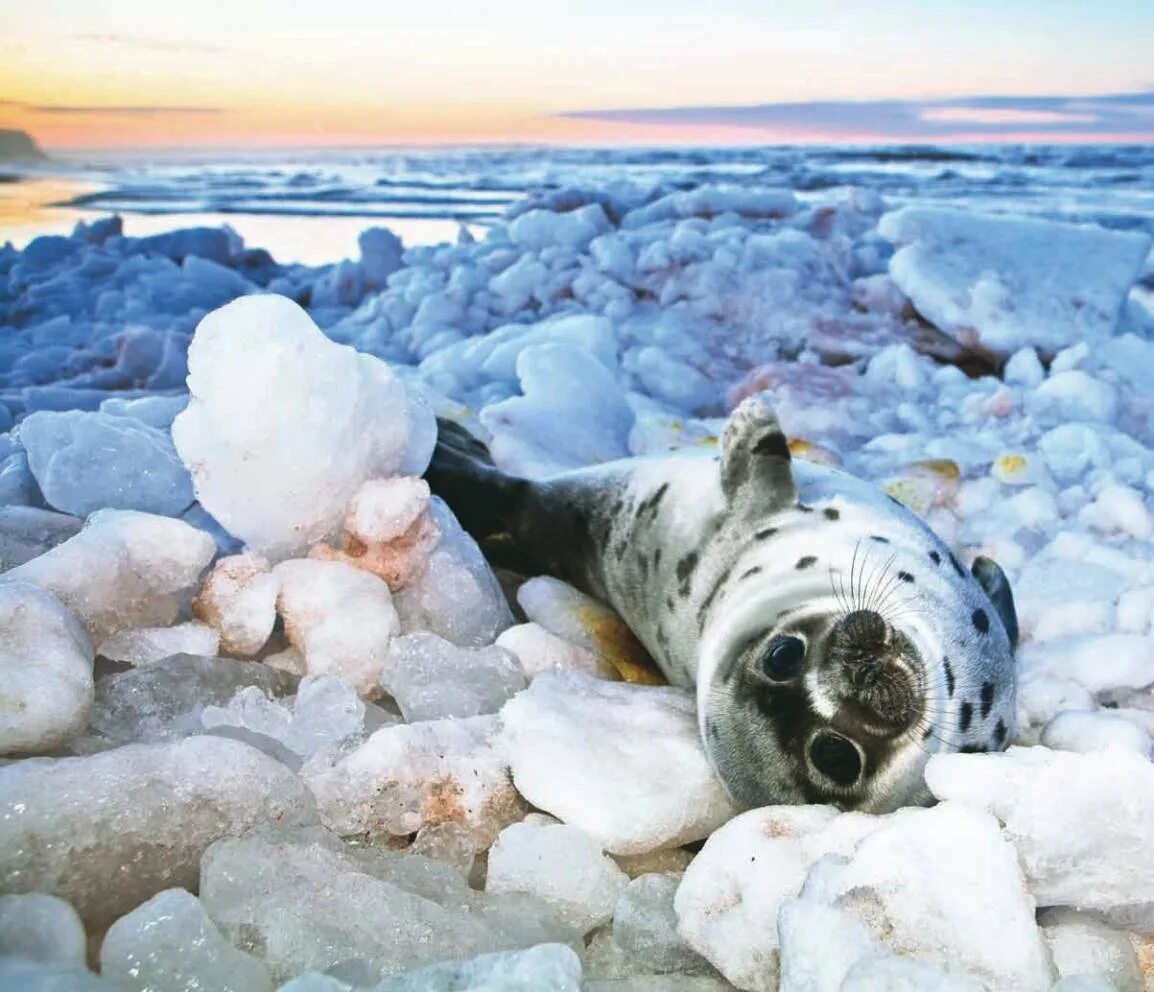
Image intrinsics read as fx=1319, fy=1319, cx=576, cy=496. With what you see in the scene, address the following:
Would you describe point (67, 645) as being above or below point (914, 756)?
above

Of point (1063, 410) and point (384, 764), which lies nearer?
point (384, 764)

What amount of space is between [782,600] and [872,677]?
12.8 inches

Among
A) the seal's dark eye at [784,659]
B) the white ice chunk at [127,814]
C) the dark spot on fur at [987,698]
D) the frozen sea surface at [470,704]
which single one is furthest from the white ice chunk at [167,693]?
the dark spot on fur at [987,698]

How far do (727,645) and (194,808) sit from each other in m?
0.87

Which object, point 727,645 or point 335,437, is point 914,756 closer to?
point 727,645

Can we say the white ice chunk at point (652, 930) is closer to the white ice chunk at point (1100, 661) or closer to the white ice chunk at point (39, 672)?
the white ice chunk at point (39, 672)

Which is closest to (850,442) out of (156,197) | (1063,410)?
(1063,410)

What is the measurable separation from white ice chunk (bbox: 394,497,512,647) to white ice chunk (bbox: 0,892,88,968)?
3.64 feet

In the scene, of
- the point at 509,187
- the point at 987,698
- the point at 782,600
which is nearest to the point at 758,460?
the point at 782,600

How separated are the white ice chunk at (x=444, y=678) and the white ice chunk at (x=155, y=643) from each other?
0.32 m

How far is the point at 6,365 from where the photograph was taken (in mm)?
4922

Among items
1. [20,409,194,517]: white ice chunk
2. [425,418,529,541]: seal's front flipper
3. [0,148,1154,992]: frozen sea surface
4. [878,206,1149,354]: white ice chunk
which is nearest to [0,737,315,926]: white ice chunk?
[0,148,1154,992]: frozen sea surface

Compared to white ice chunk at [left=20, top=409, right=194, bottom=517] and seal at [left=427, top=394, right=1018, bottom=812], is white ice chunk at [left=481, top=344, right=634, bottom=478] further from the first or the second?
white ice chunk at [left=20, top=409, right=194, bottom=517]

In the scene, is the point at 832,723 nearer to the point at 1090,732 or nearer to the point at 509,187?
the point at 1090,732
